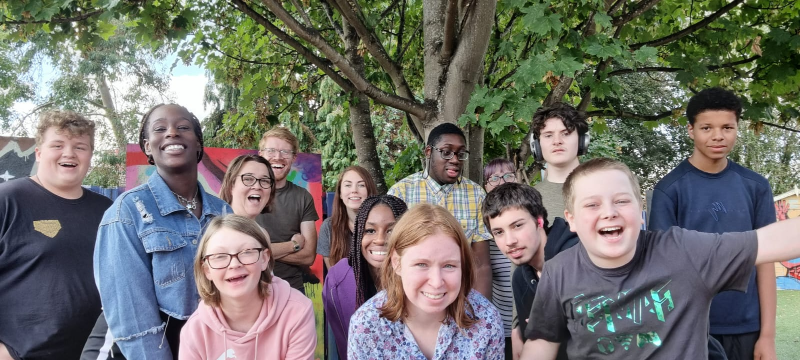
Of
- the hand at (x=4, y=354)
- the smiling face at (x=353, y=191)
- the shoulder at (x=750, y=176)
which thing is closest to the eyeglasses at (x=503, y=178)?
the smiling face at (x=353, y=191)

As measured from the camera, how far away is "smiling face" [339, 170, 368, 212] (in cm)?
384

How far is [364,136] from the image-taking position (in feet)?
18.4

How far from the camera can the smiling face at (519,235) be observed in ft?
8.95

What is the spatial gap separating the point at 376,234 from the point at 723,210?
1.90 m

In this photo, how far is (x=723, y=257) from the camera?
1959 millimetres

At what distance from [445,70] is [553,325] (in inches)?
112

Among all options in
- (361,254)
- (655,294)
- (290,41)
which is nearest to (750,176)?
(655,294)

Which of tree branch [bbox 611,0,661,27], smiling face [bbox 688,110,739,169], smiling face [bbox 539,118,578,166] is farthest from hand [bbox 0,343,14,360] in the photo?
tree branch [bbox 611,0,661,27]

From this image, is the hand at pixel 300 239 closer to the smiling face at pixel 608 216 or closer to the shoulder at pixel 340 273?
the shoulder at pixel 340 273

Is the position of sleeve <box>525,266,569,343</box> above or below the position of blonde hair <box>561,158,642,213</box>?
below

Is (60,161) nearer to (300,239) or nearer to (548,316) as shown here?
(300,239)

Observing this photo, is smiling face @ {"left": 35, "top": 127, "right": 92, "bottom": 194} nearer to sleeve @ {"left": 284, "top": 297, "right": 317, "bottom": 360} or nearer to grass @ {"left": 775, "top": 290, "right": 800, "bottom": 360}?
sleeve @ {"left": 284, "top": 297, "right": 317, "bottom": 360}

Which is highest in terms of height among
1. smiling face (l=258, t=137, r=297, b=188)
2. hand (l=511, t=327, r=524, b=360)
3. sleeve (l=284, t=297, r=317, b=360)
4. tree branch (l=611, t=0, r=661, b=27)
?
tree branch (l=611, t=0, r=661, b=27)

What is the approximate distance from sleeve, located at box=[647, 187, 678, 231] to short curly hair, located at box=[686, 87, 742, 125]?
0.49 metres
